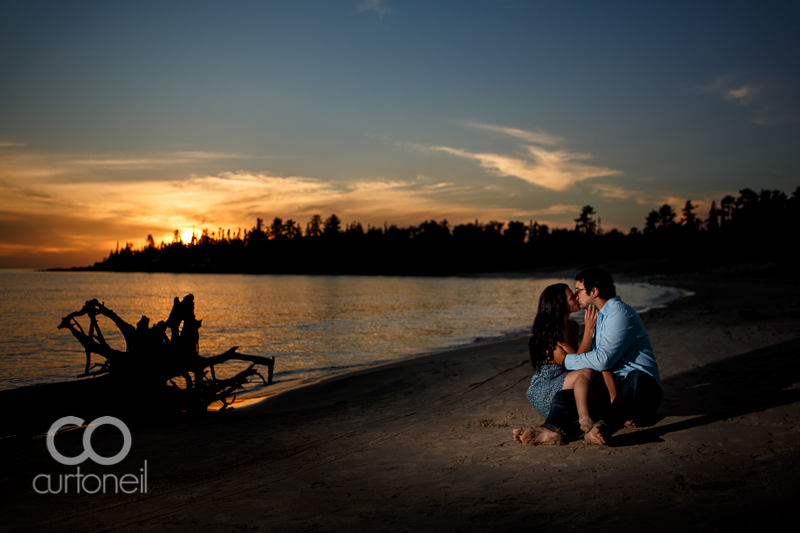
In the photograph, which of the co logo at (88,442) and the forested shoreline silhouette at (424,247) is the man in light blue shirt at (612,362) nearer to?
the co logo at (88,442)

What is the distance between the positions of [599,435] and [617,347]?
0.91 metres

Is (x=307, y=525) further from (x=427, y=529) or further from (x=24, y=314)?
(x=24, y=314)

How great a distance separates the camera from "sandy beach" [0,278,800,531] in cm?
348

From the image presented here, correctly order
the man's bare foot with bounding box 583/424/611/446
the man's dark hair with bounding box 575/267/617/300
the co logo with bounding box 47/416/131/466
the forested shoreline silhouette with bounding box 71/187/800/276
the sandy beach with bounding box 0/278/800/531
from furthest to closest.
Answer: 1. the forested shoreline silhouette with bounding box 71/187/800/276
2. the co logo with bounding box 47/416/131/466
3. the man's dark hair with bounding box 575/267/617/300
4. the man's bare foot with bounding box 583/424/611/446
5. the sandy beach with bounding box 0/278/800/531

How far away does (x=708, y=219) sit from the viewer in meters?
108

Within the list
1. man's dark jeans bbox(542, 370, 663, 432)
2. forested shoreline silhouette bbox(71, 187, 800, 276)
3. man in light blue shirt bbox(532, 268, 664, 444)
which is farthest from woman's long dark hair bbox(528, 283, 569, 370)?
forested shoreline silhouette bbox(71, 187, 800, 276)

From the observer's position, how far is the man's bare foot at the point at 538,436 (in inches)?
192

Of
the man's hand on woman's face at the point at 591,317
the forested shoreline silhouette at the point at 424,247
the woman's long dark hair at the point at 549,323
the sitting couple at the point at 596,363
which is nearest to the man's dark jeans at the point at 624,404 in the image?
the sitting couple at the point at 596,363

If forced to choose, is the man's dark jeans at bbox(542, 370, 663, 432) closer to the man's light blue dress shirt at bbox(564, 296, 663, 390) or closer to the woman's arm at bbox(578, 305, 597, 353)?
the man's light blue dress shirt at bbox(564, 296, 663, 390)

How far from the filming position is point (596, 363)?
4750 millimetres

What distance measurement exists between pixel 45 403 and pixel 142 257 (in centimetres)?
21917

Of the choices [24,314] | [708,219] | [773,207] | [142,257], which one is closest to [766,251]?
[773,207]

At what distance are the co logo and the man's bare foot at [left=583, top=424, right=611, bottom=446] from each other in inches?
211

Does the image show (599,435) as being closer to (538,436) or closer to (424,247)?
(538,436)
